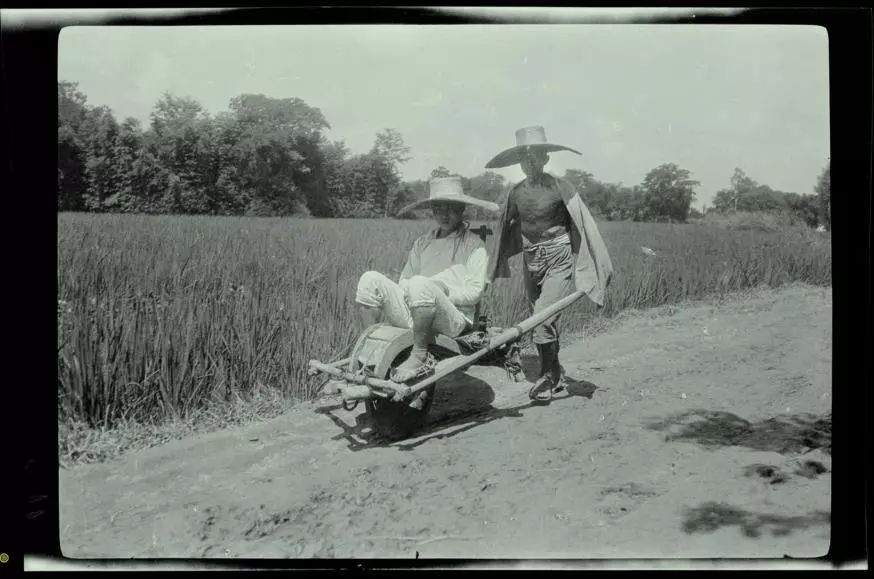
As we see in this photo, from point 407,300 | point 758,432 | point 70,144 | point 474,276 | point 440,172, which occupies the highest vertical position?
point 70,144

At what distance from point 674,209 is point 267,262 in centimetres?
273

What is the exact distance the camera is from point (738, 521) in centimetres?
320

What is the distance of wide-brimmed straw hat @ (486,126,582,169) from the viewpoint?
3641 mm

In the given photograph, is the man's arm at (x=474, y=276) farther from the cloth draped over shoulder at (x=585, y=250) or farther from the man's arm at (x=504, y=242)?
the cloth draped over shoulder at (x=585, y=250)

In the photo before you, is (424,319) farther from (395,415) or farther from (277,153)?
(277,153)

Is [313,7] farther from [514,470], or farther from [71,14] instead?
[514,470]

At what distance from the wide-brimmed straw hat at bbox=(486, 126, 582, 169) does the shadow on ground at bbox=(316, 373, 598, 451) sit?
1592 millimetres

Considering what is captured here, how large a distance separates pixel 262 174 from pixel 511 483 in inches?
95.4

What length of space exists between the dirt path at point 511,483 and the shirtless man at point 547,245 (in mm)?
548

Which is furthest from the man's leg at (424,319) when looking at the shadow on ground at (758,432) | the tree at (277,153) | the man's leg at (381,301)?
the shadow on ground at (758,432)

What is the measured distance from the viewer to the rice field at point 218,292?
338 centimetres

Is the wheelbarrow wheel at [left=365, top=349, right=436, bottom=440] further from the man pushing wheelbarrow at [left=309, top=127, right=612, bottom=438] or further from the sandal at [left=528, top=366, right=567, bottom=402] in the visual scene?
the sandal at [left=528, top=366, right=567, bottom=402]

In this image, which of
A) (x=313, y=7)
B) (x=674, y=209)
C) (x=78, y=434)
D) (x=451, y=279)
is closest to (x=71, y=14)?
(x=313, y=7)

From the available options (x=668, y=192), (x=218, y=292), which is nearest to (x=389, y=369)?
(x=218, y=292)
